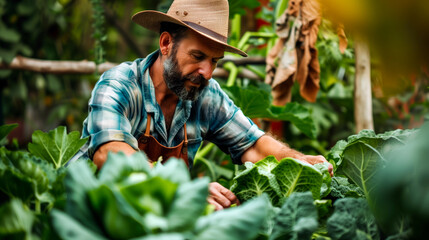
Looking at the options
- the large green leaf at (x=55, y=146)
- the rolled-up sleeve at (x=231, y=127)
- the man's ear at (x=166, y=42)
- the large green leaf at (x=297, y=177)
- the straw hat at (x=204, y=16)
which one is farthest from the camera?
the rolled-up sleeve at (x=231, y=127)

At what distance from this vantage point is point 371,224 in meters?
0.82

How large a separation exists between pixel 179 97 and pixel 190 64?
168 millimetres

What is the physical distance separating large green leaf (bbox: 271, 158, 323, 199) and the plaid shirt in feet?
2.27

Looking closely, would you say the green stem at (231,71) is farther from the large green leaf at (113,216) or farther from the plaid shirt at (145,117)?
the large green leaf at (113,216)

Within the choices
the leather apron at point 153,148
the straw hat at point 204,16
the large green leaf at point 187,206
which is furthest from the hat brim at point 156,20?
the large green leaf at point 187,206

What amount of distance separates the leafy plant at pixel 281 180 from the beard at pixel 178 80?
37.7 inches

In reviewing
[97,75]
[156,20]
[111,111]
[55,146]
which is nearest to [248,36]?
[97,75]

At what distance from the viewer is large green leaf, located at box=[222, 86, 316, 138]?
2569 mm

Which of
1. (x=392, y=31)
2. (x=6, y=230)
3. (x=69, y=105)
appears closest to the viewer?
(x=392, y=31)

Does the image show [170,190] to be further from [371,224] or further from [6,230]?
[371,224]

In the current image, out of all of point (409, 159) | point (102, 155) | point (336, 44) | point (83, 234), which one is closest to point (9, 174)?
point (83, 234)

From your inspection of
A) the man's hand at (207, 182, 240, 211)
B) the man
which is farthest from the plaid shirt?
the man's hand at (207, 182, 240, 211)

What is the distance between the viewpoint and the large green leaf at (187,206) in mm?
621

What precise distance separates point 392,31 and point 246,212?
306 mm
